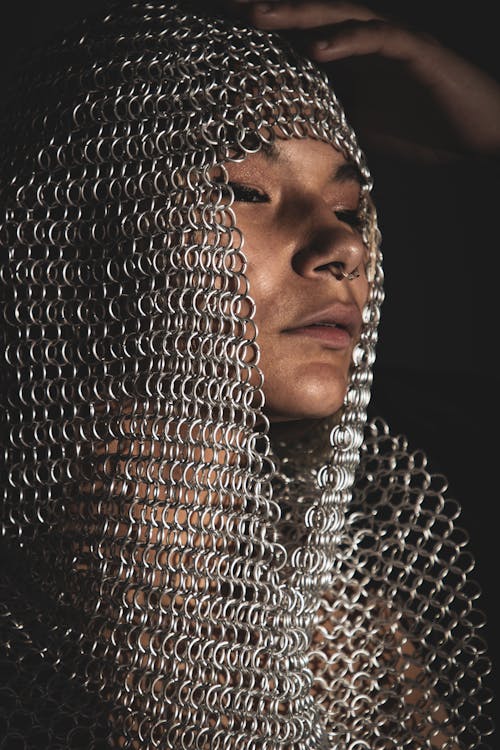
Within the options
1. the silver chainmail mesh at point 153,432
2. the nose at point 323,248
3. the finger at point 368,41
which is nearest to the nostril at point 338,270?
the nose at point 323,248

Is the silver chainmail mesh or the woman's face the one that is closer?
the silver chainmail mesh

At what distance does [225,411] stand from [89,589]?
510 millimetres

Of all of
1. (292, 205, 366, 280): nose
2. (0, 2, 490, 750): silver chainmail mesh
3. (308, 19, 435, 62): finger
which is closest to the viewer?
(0, 2, 490, 750): silver chainmail mesh

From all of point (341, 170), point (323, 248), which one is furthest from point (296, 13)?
point (323, 248)

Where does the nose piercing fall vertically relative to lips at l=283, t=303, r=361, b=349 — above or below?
above

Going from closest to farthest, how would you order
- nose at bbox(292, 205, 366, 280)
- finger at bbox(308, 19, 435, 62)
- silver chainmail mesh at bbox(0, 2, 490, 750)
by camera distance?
1. silver chainmail mesh at bbox(0, 2, 490, 750)
2. nose at bbox(292, 205, 366, 280)
3. finger at bbox(308, 19, 435, 62)

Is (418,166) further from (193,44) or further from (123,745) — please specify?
(123,745)

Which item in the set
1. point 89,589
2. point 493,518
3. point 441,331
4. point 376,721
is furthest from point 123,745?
point 441,331

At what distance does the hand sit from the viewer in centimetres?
216

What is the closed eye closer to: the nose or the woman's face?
the woman's face

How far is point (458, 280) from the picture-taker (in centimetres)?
354

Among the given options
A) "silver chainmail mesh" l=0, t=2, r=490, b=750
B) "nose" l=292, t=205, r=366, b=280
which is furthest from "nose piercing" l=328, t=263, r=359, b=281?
"silver chainmail mesh" l=0, t=2, r=490, b=750

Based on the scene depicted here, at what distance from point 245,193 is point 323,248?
0.74 feet

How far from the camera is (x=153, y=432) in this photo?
1995mm
